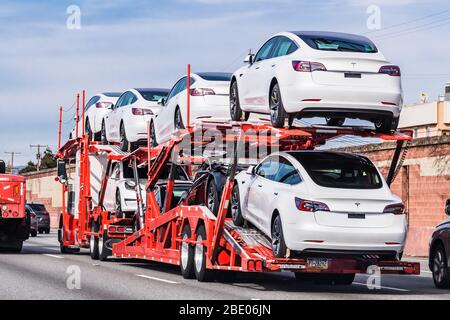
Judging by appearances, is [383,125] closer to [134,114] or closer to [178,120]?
[178,120]

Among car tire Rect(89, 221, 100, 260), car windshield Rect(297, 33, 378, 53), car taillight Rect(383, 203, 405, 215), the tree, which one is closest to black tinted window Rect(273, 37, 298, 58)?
car windshield Rect(297, 33, 378, 53)

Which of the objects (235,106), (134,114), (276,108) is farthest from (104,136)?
(276,108)

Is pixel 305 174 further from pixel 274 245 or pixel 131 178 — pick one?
pixel 131 178

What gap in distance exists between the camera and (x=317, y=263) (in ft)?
47.2

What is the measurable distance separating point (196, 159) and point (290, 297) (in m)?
5.58

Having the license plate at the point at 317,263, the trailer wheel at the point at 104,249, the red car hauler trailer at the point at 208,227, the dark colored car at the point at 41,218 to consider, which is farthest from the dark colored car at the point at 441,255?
the dark colored car at the point at 41,218

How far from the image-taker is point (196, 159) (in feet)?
62.4

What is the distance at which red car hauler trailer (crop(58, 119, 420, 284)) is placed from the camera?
1466 cm

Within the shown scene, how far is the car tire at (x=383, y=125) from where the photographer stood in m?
15.5

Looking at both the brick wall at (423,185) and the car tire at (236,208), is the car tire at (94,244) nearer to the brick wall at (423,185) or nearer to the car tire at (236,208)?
the car tire at (236,208)

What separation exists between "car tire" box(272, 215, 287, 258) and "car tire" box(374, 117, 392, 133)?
2358 millimetres

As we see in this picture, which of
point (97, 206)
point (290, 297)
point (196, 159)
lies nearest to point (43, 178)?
point (97, 206)

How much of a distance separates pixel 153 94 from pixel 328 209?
10503 millimetres

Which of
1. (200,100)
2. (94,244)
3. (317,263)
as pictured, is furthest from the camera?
(94,244)
